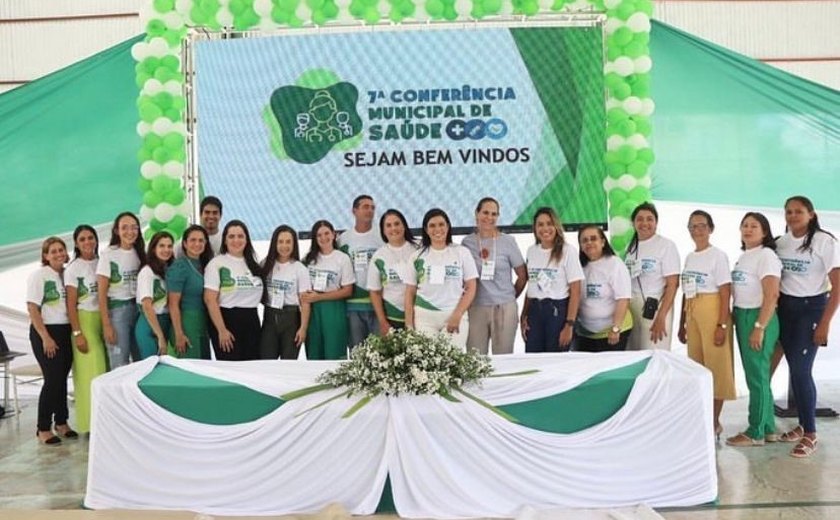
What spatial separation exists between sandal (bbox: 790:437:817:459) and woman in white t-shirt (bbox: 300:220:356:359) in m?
2.41

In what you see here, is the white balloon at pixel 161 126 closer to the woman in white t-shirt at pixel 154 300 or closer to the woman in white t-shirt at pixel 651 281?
the woman in white t-shirt at pixel 154 300

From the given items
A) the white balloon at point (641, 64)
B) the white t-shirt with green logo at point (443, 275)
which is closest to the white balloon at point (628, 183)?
the white balloon at point (641, 64)

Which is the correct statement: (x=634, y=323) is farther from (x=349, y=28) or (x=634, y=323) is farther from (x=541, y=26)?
(x=349, y=28)

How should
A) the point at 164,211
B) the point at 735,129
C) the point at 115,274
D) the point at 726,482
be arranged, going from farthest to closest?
the point at 735,129 < the point at 164,211 < the point at 115,274 < the point at 726,482

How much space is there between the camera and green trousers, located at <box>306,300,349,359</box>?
177 inches

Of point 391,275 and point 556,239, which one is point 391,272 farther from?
point 556,239

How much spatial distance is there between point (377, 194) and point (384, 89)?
68 centimetres

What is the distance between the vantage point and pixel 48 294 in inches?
180

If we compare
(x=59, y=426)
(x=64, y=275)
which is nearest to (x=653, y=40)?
(x=64, y=275)

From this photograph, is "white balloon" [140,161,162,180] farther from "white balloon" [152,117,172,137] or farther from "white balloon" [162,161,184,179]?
"white balloon" [152,117,172,137]

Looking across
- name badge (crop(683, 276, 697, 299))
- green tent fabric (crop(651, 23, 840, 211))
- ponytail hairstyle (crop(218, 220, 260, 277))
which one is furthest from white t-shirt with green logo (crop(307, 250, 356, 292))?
green tent fabric (crop(651, 23, 840, 211))

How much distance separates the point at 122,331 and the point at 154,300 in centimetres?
30

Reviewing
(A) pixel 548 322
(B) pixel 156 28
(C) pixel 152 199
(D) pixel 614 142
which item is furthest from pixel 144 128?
(D) pixel 614 142

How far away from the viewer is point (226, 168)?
5.20 m
